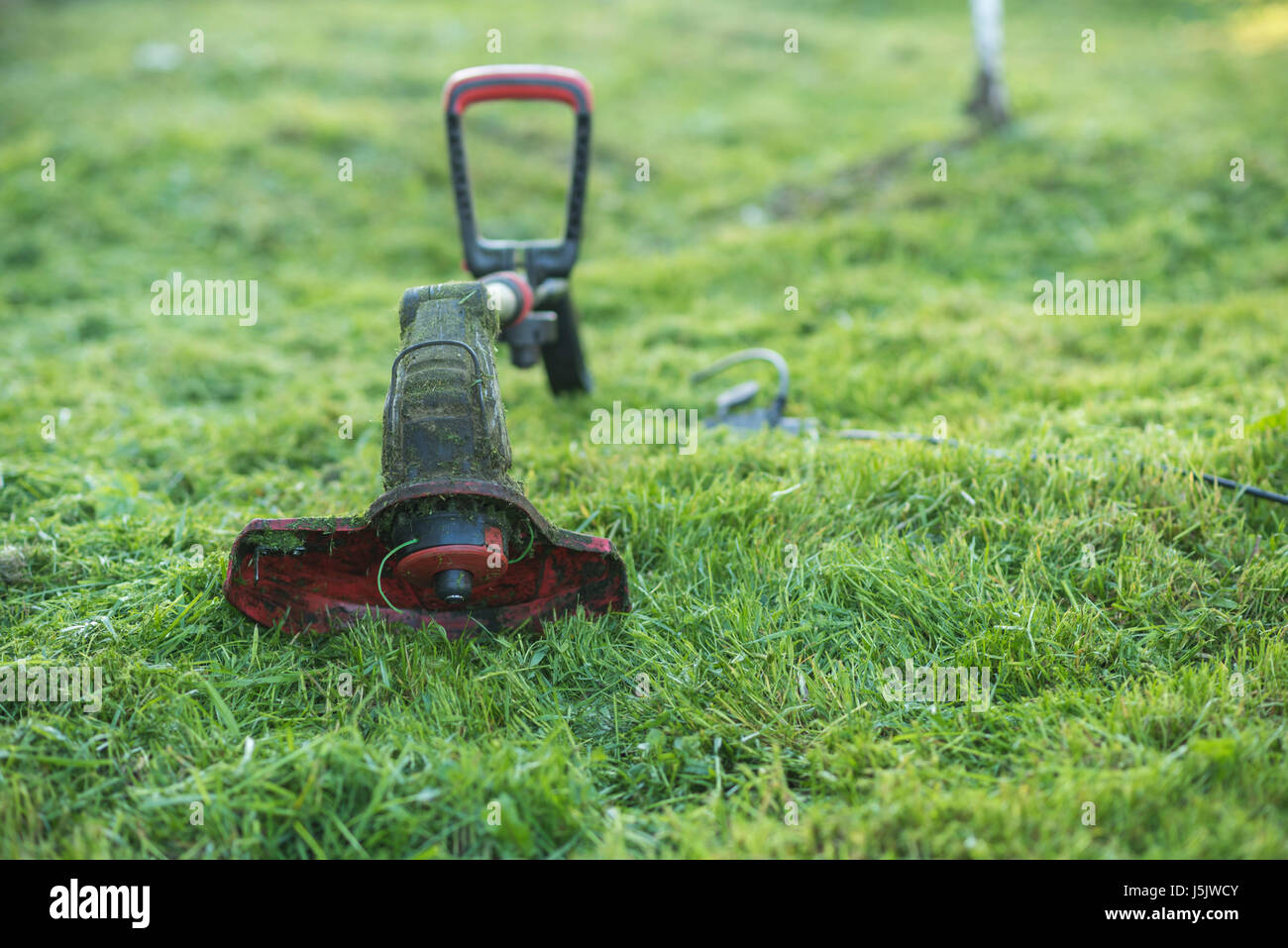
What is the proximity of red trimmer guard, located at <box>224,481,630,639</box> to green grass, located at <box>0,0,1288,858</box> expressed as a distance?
0.07 metres

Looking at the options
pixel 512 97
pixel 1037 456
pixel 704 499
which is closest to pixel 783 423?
pixel 704 499

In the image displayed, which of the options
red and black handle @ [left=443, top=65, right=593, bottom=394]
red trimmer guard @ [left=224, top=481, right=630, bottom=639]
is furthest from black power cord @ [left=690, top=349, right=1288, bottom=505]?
red trimmer guard @ [left=224, top=481, right=630, bottom=639]

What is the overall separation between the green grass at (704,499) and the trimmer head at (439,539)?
0.09 metres

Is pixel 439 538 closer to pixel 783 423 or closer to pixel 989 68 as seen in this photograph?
pixel 783 423

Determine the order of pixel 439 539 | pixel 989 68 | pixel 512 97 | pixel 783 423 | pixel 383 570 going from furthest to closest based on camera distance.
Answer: pixel 989 68, pixel 783 423, pixel 512 97, pixel 383 570, pixel 439 539

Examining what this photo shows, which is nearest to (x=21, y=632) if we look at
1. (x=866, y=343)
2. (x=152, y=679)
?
(x=152, y=679)

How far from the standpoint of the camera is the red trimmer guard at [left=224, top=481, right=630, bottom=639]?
6.90 ft

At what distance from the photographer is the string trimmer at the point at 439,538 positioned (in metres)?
1.99

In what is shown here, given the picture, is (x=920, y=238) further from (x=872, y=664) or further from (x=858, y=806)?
(x=858, y=806)

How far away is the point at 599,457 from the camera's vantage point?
3.16 m

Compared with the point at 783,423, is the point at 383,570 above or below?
below

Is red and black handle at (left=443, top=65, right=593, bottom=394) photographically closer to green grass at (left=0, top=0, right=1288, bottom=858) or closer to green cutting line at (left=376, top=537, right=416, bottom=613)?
green grass at (left=0, top=0, right=1288, bottom=858)

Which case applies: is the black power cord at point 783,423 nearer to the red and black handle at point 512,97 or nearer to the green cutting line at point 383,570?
the red and black handle at point 512,97

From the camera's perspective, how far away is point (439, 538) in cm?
196
